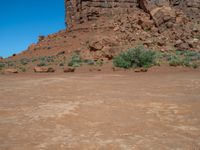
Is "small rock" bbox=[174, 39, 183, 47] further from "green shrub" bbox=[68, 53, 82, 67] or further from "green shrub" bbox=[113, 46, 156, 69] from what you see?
"green shrub" bbox=[113, 46, 156, 69]

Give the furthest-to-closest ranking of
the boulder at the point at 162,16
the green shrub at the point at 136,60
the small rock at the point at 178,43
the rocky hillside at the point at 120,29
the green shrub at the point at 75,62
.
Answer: the boulder at the point at 162,16, the small rock at the point at 178,43, the rocky hillside at the point at 120,29, the green shrub at the point at 75,62, the green shrub at the point at 136,60

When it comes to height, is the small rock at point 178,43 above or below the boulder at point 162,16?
below

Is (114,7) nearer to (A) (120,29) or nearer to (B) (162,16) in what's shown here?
(A) (120,29)

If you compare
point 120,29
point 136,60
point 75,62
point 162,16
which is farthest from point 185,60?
point 120,29

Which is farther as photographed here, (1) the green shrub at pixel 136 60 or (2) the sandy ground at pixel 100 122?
(1) the green shrub at pixel 136 60

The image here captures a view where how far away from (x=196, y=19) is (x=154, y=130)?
124 ft

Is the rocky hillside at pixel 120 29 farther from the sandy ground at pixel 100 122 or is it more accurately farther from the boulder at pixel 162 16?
the sandy ground at pixel 100 122

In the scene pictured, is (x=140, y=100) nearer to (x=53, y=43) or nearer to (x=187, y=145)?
(x=187, y=145)

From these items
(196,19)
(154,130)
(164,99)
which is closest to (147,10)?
(196,19)

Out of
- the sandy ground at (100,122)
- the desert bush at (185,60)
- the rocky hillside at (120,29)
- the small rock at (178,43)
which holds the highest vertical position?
the rocky hillside at (120,29)

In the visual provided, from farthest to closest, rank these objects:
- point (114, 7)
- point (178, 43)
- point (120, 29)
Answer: point (114, 7)
point (120, 29)
point (178, 43)

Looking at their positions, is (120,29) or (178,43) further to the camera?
(120,29)

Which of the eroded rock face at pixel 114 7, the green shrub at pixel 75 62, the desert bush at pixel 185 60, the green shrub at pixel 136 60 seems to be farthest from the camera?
the eroded rock face at pixel 114 7

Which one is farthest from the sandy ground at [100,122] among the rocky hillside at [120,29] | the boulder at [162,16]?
the boulder at [162,16]
